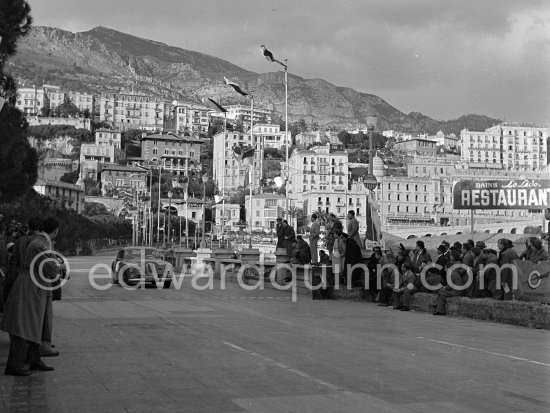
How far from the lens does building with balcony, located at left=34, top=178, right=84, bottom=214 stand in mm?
150113

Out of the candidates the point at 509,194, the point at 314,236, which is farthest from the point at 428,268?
the point at 509,194

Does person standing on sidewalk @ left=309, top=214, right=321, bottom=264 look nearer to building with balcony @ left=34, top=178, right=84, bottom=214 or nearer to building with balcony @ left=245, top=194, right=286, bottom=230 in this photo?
building with balcony @ left=245, top=194, right=286, bottom=230

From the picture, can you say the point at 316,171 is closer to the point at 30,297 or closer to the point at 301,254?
the point at 301,254

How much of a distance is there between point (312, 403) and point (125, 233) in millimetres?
139072

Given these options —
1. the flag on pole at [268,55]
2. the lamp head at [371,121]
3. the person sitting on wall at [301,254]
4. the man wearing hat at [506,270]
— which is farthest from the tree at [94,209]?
the man wearing hat at [506,270]

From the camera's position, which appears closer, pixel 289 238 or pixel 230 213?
pixel 289 238

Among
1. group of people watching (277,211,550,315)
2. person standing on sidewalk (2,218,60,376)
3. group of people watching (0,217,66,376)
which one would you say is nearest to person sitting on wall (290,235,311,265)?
group of people watching (277,211,550,315)

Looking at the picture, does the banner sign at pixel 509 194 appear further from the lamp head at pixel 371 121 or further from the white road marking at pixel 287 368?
the white road marking at pixel 287 368

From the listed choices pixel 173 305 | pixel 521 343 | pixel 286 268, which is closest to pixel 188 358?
pixel 521 343

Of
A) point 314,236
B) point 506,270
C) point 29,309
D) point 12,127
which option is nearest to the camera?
point 29,309

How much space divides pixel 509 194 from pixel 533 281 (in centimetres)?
1904

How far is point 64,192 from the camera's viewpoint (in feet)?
528

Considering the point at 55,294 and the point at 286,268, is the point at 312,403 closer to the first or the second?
the point at 55,294

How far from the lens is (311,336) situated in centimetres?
1341
